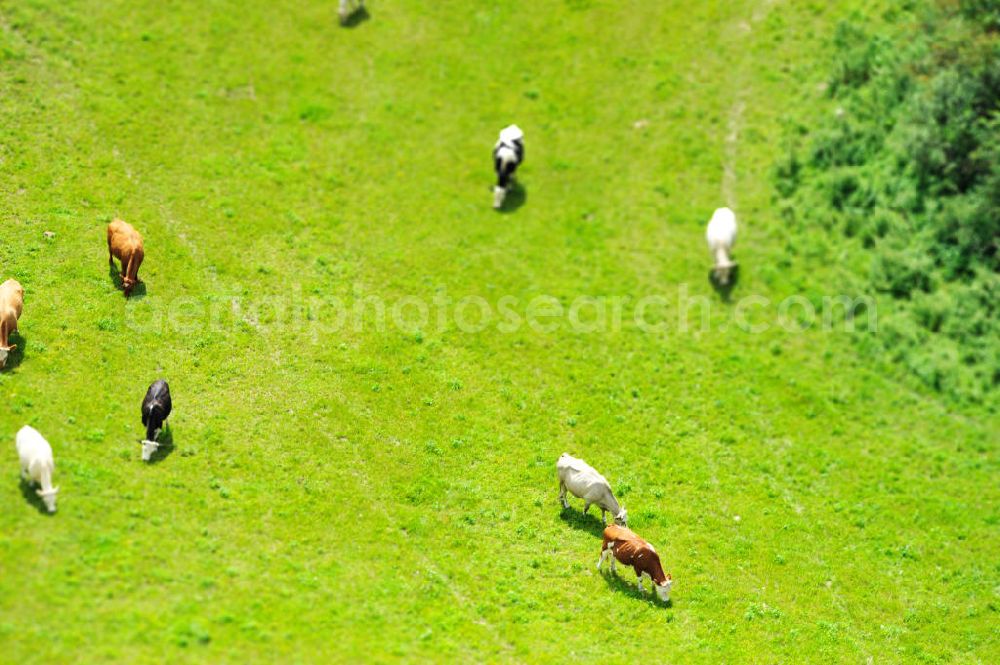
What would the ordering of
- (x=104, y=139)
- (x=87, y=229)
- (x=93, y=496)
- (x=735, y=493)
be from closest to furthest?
1. (x=93, y=496)
2. (x=735, y=493)
3. (x=87, y=229)
4. (x=104, y=139)

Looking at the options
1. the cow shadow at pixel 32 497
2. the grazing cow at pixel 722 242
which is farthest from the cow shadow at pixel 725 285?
the cow shadow at pixel 32 497

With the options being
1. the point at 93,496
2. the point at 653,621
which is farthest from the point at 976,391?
the point at 93,496

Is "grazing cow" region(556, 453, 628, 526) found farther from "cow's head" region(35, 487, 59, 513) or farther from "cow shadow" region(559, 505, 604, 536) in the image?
"cow's head" region(35, 487, 59, 513)

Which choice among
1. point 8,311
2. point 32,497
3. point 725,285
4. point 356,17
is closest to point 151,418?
point 32,497

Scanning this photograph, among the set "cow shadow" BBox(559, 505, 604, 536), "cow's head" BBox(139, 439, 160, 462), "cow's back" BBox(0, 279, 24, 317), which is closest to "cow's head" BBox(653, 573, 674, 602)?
"cow shadow" BBox(559, 505, 604, 536)

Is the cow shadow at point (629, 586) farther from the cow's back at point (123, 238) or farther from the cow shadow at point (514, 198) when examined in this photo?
the cow's back at point (123, 238)

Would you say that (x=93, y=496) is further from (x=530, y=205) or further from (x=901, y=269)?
(x=901, y=269)

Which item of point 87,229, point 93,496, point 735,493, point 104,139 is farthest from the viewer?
point 104,139
